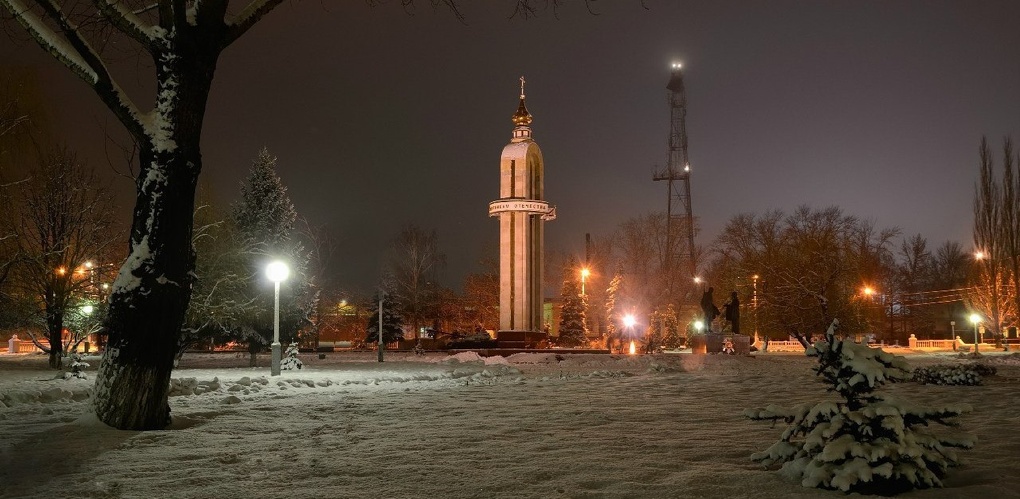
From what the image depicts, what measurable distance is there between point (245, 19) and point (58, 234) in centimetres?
1868

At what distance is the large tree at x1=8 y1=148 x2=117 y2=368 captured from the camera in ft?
76.7

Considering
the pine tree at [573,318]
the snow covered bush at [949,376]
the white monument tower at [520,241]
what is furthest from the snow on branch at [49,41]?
the pine tree at [573,318]

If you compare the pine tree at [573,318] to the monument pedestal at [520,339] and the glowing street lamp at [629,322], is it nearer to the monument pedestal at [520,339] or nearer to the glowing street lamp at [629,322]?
the glowing street lamp at [629,322]

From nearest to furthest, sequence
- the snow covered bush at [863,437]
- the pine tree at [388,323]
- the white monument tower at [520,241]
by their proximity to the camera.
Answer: the snow covered bush at [863,437]
the white monument tower at [520,241]
the pine tree at [388,323]

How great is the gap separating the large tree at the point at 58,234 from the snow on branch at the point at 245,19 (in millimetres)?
16583

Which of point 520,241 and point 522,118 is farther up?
point 522,118

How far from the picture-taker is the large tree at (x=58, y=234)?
23.4 m

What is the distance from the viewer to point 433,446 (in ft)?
Answer: 25.1

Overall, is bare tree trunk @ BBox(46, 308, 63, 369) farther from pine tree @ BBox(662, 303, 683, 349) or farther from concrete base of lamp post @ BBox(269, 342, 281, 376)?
pine tree @ BBox(662, 303, 683, 349)

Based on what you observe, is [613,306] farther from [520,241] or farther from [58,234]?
[58,234]

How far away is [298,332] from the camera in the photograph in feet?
115

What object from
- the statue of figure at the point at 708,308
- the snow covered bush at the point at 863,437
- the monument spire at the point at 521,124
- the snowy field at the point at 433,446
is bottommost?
the snowy field at the point at 433,446

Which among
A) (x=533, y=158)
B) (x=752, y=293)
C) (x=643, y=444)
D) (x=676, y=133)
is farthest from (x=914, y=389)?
(x=676, y=133)

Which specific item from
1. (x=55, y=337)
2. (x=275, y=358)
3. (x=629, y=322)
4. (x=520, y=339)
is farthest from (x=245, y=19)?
(x=629, y=322)
